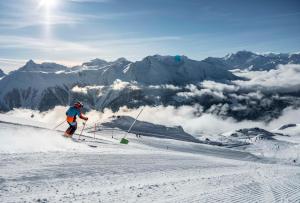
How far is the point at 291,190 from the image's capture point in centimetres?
1516

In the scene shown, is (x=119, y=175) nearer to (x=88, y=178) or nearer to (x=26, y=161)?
(x=88, y=178)

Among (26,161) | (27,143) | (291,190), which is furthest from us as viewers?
(27,143)

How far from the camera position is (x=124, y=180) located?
13.6 metres

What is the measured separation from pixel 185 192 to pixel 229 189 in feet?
7.19

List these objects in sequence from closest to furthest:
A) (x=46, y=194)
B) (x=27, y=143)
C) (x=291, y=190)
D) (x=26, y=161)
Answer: (x=46, y=194), (x=26, y=161), (x=291, y=190), (x=27, y=143)

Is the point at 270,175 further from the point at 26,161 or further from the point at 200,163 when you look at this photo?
the point at 26,161

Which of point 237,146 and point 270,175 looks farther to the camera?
point 237,146

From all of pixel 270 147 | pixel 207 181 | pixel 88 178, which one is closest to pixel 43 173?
pixel 88 178

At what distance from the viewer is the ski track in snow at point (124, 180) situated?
11266mm

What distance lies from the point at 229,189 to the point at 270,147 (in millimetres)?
130046

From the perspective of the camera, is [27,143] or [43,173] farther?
[27,143]

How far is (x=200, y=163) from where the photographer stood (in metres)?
20.2

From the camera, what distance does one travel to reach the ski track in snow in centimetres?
1127

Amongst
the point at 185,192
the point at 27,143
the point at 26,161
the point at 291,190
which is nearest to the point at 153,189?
the point at 185,192
